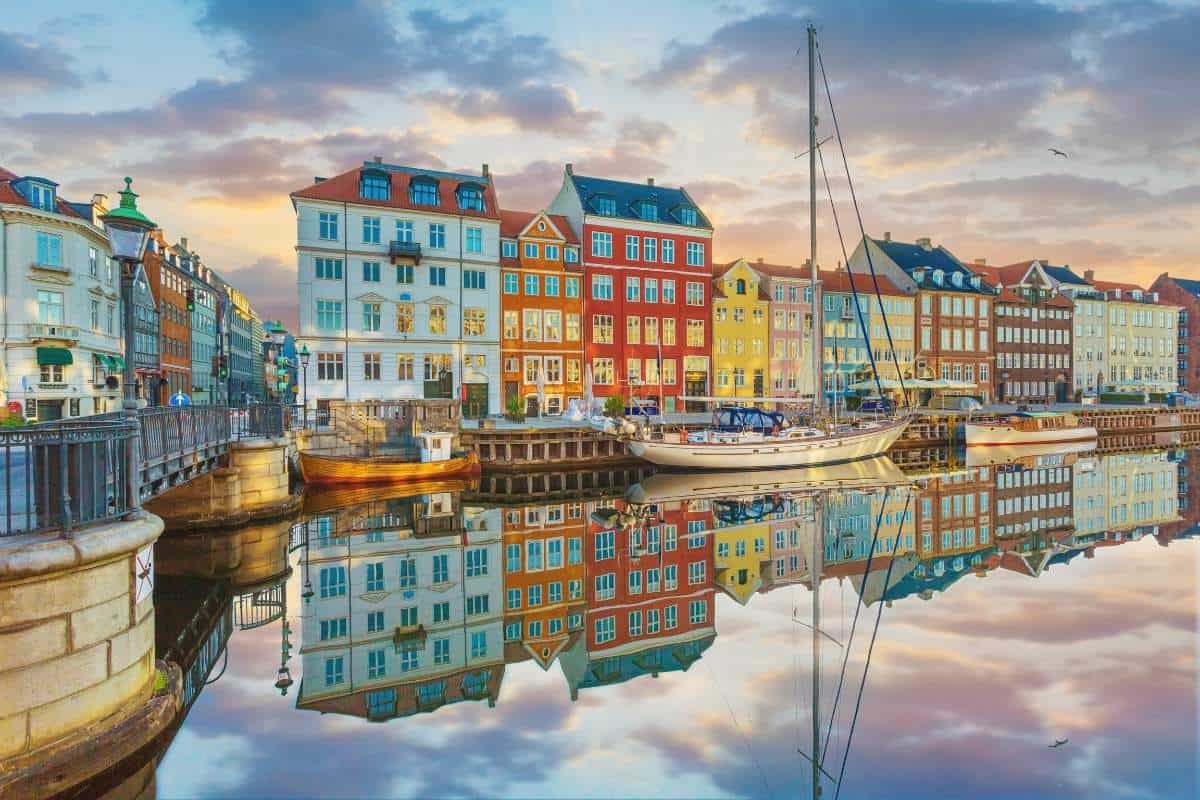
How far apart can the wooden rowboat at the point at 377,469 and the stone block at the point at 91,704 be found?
2104cm

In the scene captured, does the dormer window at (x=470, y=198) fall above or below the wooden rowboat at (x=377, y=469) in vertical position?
above

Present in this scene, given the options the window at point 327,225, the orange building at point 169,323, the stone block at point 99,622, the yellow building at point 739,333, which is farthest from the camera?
the yellow building at point 739,333

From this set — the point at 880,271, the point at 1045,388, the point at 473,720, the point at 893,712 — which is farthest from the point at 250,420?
the point at 1045,388

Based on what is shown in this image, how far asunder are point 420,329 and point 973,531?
33217 mm

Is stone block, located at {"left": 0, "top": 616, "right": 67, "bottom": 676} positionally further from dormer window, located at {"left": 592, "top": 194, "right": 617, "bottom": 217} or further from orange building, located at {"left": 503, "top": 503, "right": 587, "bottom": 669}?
dormer window, located at {"left": 592, "top": 194, "right": 617, "bottom": 217}

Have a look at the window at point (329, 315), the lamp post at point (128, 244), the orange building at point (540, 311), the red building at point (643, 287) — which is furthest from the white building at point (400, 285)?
the lamp post at point (128, 244)

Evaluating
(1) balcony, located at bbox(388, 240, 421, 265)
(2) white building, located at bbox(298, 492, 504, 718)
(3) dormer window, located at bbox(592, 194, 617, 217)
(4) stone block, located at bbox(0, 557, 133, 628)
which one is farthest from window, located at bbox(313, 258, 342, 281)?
(4) stone block, located at bbox(0, 557, 133, 628)

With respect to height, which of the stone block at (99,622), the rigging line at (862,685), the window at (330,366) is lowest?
the rigging line at (862,685)

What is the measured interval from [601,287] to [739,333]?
13365 millimetres

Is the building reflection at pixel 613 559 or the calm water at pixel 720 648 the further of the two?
the building reflection at pixel 613 559

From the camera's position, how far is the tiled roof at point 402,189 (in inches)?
1682

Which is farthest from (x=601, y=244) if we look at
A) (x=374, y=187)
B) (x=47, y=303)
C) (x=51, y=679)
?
(x=51, y=679)

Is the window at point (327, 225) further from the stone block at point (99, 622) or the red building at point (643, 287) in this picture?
the stone block at point (99, 622)

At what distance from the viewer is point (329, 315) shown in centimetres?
4250
